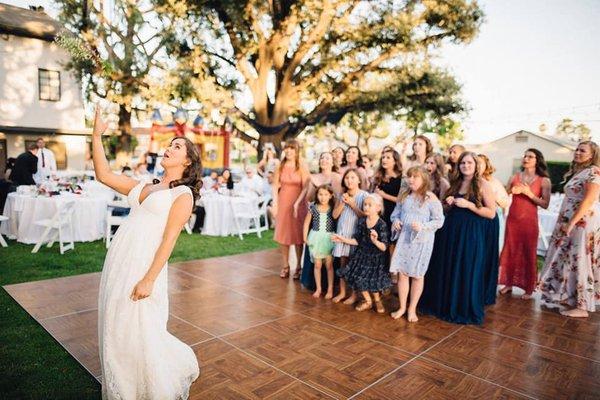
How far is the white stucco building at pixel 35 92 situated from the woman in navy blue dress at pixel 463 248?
1614 centimetres

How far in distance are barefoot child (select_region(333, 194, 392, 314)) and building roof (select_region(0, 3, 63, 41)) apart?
51.4 feet

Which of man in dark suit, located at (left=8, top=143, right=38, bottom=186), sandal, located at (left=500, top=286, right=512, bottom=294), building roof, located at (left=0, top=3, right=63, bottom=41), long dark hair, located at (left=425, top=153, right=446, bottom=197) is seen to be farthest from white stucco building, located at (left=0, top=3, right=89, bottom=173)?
sandal, located at (left=500, top=286, right=512, bottom=294)

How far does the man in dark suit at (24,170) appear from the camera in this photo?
8711 mm

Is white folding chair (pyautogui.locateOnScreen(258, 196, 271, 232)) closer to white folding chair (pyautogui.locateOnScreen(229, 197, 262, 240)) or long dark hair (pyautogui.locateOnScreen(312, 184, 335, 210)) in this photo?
white folding chair (pyautogui.locateOnScreen(229, 197, 262, 240))

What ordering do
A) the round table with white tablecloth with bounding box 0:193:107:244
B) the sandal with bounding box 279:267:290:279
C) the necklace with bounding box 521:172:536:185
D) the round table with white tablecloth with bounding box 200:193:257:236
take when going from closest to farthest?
the necklace with bounding box 521:172:536:185, the sandal with bounding box 279:267:290:279, the round table with white tablecloth with bounding box 0:193:107:244, the round table with white tablecloth with bounding box 200:193:257:236

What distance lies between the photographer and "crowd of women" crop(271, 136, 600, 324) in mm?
4137

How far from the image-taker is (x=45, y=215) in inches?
284

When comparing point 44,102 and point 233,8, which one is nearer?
point 233,8

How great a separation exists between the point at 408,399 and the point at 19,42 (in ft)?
64.3

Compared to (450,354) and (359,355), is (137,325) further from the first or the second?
(450,354)

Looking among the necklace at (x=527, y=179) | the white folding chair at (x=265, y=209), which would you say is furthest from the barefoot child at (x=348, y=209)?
the white folding chair at (x=265, y=209)

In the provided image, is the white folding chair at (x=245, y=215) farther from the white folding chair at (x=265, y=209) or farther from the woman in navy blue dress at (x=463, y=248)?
the woman in navy blue dress at (x=463, y=248)

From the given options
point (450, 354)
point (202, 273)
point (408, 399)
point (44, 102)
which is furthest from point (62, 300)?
point (44, 102)

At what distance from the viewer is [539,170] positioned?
5043 millimetres
